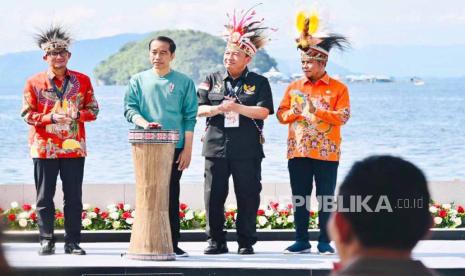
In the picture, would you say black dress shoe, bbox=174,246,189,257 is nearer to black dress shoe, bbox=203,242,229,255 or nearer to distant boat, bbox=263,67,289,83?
black dress shoe, bbox=203,242,229,255

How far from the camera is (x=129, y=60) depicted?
60781 millimetres

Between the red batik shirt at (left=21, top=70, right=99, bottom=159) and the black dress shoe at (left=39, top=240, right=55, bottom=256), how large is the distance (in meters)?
0.54

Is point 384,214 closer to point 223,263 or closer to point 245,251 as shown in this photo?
point 223,263

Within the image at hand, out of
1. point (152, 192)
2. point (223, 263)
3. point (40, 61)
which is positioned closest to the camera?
point (223, 263)

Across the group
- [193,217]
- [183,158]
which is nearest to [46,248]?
[183,158]

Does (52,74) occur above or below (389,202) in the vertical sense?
above

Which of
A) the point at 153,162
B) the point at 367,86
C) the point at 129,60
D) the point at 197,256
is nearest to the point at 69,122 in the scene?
the point at 153,162

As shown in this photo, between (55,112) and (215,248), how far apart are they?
1.30 metres

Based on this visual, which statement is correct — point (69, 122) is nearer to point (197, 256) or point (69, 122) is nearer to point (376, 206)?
point (197, 256)

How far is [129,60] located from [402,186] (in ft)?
193

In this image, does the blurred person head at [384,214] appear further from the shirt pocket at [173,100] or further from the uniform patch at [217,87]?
the uniform patch at [217,87]

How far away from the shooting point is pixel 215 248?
7688mm

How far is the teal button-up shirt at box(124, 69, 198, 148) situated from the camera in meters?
7.34

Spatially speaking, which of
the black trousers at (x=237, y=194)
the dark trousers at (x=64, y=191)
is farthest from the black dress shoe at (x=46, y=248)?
the black trousers at (x=237, y=194)
